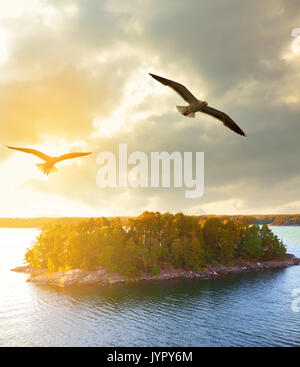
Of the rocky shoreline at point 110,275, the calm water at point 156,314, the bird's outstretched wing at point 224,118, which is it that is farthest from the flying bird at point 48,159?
the rocky shoreline at point 110,275

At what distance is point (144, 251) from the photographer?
94.8 meters

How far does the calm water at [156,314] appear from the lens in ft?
168

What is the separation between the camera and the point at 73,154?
14.5 meters

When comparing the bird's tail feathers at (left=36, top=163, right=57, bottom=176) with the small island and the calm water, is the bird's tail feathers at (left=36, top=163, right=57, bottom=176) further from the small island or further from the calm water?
the small island

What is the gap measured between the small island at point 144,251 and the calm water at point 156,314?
27.5 feet

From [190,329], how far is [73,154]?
49697 mm

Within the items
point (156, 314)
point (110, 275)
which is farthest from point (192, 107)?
point (110, 275)

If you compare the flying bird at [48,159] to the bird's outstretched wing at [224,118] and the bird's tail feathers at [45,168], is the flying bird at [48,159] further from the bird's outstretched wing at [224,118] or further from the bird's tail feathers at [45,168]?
the bird's outstretched wing at [224,118]

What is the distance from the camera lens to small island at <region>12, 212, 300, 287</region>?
3730 inches

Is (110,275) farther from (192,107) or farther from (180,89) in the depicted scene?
(180,89)

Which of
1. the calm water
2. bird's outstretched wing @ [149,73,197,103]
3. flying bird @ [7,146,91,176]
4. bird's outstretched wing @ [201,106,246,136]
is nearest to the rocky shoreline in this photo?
the calm water

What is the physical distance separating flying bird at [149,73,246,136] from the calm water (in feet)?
146

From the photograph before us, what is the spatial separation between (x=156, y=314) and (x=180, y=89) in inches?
2327

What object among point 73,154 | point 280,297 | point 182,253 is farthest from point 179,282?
point 73,154
